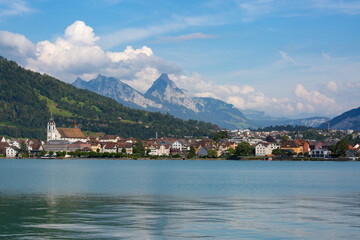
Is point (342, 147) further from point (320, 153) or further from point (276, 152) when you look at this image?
point (276, 152)

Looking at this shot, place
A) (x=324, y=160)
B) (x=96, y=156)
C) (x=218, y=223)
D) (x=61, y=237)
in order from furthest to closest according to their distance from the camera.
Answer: (x=96, y=156) < (x=324, y=160) < (x=218, y=223) < (x=61, y=237)

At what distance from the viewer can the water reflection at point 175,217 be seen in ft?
84.3

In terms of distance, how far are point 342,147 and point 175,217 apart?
6034 inches

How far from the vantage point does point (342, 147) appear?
174125mm

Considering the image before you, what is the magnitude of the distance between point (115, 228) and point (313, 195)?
2584cm

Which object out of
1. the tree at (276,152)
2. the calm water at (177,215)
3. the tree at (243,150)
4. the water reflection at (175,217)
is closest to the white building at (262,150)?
the tree at (276,152)

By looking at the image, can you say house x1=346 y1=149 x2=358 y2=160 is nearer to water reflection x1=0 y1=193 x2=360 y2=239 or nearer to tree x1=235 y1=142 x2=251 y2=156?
tree x1=235 y1=142 x2=251 y2=156

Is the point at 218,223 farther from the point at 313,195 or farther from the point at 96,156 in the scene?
the point at 96,156

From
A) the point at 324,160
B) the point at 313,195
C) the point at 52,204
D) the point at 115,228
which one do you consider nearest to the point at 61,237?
the point at 115,228

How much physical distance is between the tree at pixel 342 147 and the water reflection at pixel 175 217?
136 metres

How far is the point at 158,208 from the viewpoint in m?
35.8

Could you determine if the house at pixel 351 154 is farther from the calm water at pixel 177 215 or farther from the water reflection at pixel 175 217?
the water reflection at pixel 175 217

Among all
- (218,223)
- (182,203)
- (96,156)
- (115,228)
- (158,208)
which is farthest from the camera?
(96,156)

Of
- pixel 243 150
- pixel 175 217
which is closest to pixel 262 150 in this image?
pixel 243 150
